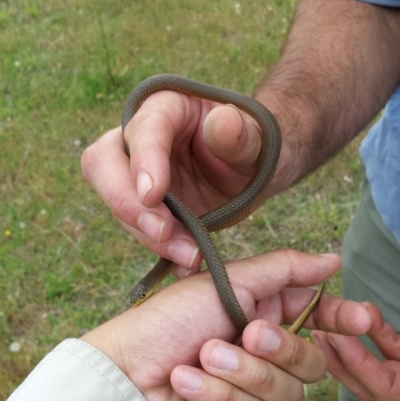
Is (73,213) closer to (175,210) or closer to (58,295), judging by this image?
(58,295)

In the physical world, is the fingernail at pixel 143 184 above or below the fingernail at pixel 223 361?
above

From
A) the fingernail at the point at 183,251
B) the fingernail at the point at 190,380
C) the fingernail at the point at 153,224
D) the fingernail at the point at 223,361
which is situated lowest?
the fingernail at the point at 190,380

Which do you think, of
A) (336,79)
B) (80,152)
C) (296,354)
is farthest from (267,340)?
(80,152)

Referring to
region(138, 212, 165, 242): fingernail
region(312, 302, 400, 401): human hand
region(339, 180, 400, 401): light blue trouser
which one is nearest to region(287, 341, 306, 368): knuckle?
region(312, 302, 400, 401): human hand

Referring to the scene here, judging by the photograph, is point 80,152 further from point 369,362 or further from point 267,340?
point 267,340

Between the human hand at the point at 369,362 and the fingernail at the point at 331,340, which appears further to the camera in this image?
the fingernail at the point at 331,340

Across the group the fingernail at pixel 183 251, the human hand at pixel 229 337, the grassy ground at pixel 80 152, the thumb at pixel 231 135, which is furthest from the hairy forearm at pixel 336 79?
the grassy ground at pixel 80 152

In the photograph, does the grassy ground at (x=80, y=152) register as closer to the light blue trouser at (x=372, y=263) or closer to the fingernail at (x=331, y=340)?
the light blue trouser at (x=372, y=263)
